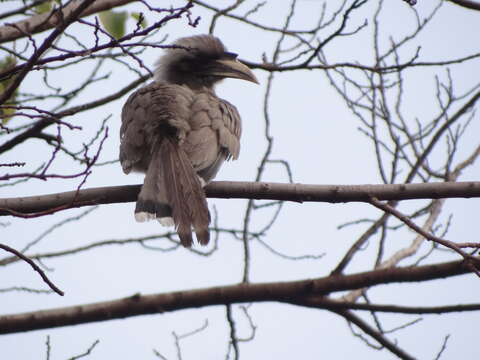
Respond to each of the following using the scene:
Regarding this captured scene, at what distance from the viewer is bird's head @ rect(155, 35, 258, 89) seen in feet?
18.1

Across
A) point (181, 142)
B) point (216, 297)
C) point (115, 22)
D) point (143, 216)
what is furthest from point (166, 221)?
point (115, 22)

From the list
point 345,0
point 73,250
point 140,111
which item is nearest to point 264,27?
point 345,0

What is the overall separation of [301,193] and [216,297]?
3.18 ft

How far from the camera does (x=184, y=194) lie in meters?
3.76

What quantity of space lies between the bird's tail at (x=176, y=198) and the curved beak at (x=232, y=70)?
143cm

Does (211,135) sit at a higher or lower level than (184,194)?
higher

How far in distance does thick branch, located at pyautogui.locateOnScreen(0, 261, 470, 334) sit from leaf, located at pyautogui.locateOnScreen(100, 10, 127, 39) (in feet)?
7.21

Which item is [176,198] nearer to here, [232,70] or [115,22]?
[115,22]

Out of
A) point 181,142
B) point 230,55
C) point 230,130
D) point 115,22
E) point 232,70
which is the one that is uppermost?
point 230,55

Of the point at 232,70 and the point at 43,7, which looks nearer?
the point at 43,7

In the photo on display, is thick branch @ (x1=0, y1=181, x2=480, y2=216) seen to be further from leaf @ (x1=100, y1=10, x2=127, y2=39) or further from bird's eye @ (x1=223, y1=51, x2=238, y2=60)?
bird's eye @ (x1=223, y1=51, x2=238, y2=60)

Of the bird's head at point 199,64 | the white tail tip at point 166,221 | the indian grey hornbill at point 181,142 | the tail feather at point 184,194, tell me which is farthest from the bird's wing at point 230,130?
the white tail tip at point 166,221

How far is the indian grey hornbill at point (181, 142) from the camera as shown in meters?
3.64

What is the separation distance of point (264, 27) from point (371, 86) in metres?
0.97
